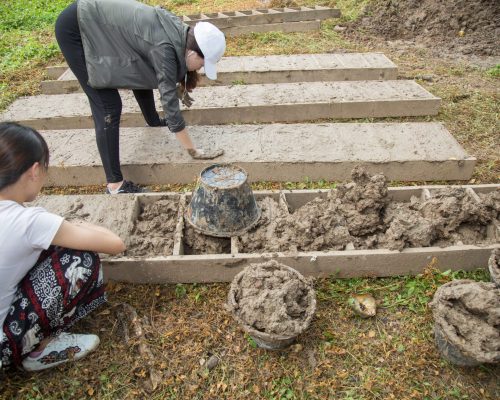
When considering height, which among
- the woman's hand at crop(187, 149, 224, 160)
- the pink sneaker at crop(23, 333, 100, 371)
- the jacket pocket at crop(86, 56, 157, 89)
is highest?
the jacket pocket at crop(86, 56, 157, 89)

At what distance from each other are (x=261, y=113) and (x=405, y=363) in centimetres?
358

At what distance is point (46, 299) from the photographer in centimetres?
242

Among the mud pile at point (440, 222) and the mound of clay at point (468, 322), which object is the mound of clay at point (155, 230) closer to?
the mud pile at point (440, 222)

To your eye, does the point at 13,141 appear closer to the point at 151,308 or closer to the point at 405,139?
the point at 151,308

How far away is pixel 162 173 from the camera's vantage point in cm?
437

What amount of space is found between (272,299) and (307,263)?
61cm

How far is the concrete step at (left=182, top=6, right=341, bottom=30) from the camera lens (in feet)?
29.6

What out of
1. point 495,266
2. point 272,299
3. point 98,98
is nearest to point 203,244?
point 272,299

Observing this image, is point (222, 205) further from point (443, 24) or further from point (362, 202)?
point (443, 24)

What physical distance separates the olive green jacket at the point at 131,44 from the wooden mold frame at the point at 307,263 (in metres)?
1.44

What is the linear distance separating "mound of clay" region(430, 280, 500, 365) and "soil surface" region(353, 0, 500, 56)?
7012 millimetres

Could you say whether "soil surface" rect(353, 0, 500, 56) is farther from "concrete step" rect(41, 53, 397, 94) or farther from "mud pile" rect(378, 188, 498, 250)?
"mud pile" rect(378, 188, 498, 250)

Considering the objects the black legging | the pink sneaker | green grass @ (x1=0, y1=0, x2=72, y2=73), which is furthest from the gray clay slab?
green grass @ (x1=0, y1=0, x2=72, y2=73)

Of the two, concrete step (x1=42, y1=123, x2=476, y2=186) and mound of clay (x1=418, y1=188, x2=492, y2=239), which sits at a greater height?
mound of clay (x1=418, y1=188, x2=492, y2=239)
